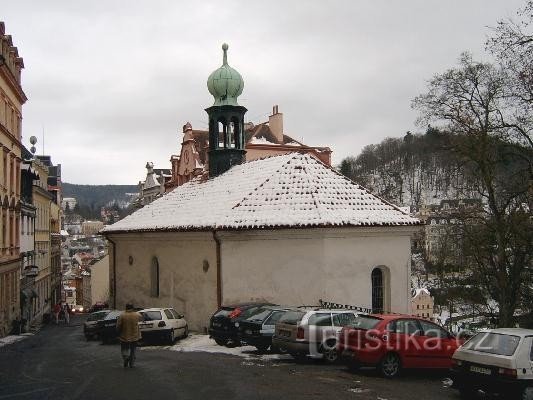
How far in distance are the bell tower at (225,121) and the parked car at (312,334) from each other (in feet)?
54.2

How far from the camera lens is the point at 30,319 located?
135 feet

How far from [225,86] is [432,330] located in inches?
831

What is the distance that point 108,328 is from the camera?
24.6 meters

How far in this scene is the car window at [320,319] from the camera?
16.1 m

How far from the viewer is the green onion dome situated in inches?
1312

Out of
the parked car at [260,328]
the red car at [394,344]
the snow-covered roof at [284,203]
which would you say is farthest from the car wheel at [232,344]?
the red car at [394,344]

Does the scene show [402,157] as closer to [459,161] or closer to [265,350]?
[459,161]

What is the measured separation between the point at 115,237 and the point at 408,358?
2110 cm

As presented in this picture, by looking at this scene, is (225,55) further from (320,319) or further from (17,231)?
(320,319)

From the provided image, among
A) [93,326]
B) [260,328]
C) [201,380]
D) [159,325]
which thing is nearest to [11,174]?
[93,326]

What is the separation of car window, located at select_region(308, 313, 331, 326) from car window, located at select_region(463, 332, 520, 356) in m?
4.27

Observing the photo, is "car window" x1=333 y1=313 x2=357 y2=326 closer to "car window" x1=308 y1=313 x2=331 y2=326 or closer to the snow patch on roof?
"car window" x1=308 y1=313 x2=331 y2=326

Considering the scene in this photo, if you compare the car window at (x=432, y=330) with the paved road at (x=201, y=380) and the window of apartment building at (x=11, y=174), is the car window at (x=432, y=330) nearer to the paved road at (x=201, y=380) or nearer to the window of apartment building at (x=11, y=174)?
the paved road at (x=201, y=380)

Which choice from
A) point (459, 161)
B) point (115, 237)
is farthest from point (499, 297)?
point (115, 237)
